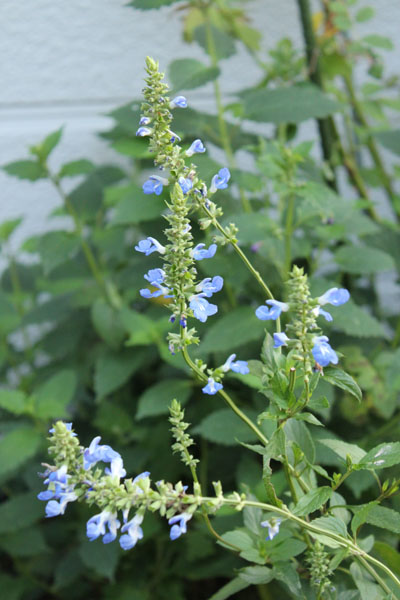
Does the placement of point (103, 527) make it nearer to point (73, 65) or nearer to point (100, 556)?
point (100, 556)

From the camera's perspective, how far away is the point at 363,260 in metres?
1.19

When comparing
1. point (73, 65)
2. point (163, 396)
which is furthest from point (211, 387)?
point (73, 65)

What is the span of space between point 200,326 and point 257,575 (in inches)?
25.2

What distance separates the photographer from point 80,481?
1.64 ft

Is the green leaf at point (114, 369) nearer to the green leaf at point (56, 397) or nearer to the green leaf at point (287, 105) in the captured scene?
the green leaf at point (56, 397)

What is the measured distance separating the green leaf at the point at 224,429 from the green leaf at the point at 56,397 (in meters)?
0.26

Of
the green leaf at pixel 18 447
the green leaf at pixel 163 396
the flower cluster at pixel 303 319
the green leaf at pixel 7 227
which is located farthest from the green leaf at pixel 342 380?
the green leaf at pixel 7 227

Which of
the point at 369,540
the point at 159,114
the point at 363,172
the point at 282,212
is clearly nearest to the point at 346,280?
the point at 282,212

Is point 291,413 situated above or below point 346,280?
above

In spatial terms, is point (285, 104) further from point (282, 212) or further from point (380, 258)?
point (380, 258)

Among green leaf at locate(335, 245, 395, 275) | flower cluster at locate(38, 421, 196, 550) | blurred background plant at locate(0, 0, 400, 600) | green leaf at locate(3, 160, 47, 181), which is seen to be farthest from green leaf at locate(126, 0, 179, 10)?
flower cluster at locate(38, 421, 196, 550)

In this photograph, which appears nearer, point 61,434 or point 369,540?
point 61,434

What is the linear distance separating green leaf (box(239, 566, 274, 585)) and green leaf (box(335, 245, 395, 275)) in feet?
2.13

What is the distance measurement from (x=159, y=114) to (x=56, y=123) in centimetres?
137
